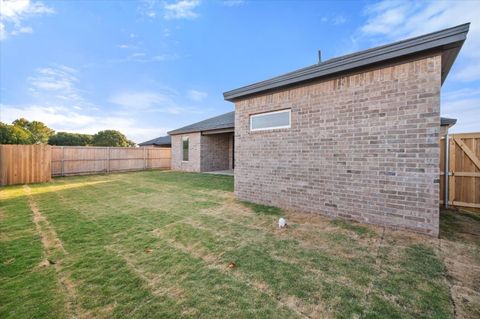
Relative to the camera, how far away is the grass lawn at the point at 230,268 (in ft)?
6.08

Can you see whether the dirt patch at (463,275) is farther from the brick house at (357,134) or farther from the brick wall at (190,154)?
the brick wall at (190,154)

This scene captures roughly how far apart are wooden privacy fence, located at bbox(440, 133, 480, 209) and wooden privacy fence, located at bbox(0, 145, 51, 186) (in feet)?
54.9

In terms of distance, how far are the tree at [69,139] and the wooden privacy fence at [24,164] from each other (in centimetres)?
2500

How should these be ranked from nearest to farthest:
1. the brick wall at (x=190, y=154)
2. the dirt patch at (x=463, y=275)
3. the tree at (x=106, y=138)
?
the dirt patch at (x=463, y=275) < the brick wall at (x=190, y=154) < the tree at (x=106, y=138)

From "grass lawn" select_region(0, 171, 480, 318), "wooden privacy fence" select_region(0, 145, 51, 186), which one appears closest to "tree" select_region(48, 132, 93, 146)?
"wooden privacy fence" select_region(0, 145, 51, 186)

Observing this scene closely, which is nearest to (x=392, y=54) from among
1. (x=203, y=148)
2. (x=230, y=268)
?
(x=230, y=268)

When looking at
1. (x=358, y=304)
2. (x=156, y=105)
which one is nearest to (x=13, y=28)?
(x=156, y=105)

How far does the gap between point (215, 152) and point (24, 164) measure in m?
10.5

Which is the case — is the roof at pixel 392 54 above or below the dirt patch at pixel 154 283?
above

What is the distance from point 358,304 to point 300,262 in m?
0.86

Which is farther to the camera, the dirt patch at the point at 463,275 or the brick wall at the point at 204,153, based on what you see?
the brick wall at the point at 204,153

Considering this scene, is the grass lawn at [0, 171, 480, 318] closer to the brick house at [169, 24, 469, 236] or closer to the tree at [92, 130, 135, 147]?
the brick house at [169, 24, 469, 236]

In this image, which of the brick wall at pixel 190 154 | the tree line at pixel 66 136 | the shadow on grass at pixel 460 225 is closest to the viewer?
the shadow on grass at pixel 460 225

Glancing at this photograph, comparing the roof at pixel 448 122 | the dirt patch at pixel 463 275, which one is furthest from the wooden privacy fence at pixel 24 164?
the roof at pixel 448 122
